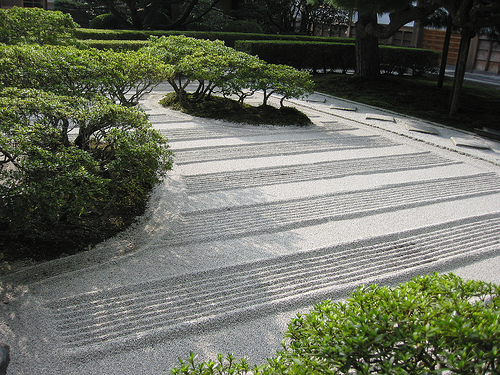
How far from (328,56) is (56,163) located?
15.4 metres

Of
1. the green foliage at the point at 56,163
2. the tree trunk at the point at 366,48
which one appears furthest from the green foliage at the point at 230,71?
the tree trunk at the point at 366,48

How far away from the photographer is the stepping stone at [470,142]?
8.88 m

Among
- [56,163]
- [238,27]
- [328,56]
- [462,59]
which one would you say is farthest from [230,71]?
[238,27]

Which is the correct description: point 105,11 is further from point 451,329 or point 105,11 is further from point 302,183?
point 451,329

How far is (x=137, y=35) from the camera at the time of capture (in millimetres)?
17047

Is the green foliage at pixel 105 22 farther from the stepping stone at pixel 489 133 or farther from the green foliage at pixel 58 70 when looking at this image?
the stepping stone at pixel 489 133

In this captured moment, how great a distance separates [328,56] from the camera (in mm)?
17672

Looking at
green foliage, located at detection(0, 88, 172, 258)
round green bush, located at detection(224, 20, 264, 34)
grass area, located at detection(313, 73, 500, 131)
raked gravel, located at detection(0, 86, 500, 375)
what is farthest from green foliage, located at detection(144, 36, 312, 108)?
round green bush, located at detection(224, 20, 264, 34)

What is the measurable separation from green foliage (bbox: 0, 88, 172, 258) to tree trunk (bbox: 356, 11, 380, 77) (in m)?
10.5

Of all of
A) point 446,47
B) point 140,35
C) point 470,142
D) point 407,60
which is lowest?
point 470,142

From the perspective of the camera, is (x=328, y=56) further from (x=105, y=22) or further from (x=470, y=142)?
(x=105, y=22)

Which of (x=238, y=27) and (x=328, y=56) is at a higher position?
(x=238, y=27)

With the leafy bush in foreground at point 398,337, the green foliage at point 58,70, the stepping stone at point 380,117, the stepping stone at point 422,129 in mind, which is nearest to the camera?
the leafy bush in foreground at point 398,337

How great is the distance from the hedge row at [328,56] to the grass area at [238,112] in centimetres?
591
